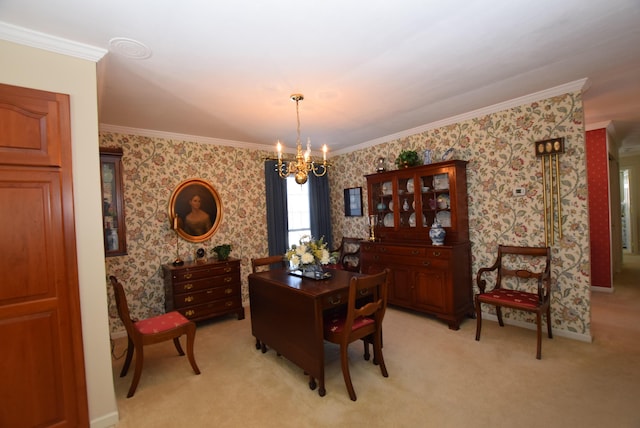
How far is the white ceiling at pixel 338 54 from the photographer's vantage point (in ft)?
5.66

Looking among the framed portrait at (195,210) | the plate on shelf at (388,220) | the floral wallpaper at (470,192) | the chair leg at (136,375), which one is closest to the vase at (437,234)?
the floral wallpaper at (470,192)

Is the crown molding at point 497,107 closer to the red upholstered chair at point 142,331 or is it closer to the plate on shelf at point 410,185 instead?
the plate on shelf at point 410,185

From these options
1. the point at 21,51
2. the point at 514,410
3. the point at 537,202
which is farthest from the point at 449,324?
the point at 21,51

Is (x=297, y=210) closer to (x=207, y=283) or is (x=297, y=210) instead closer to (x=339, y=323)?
(x=207, y=283)

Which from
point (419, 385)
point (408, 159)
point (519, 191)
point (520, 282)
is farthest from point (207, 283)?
point (519, 191)

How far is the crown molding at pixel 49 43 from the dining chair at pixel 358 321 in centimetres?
A: 236

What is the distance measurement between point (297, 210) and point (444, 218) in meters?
2.45

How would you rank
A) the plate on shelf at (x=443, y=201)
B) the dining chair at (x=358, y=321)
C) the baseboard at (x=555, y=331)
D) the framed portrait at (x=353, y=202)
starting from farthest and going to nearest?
the framed portrait at (x=353, y=202) < the plate on shelf at (x=443, y=201) < the baseboard at (x=555, y=331) < the dining chair at (x=358, y=321)

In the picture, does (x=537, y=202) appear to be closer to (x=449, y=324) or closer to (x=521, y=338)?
(x=521, y=338)

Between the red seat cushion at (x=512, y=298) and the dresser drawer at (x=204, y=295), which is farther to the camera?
the dresser drawer at (x=204, y=295)

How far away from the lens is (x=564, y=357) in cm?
269

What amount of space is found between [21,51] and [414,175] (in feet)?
12.5

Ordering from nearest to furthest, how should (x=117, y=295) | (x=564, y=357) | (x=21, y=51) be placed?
(x=21, y=51), (x=117, y=295), (x=564, y=357)

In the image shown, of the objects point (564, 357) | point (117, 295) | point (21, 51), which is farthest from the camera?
point (564, 357)
